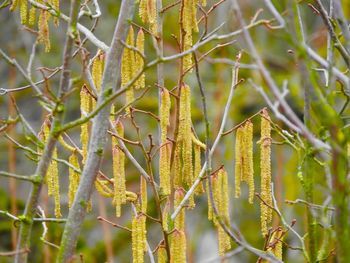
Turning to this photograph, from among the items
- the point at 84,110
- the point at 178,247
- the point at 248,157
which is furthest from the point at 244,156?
the point at 84,110

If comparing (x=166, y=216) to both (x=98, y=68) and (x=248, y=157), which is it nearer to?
(x=248, y=157)

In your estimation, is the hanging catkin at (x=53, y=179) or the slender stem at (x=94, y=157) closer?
the slender stem at (x=94, y=157)

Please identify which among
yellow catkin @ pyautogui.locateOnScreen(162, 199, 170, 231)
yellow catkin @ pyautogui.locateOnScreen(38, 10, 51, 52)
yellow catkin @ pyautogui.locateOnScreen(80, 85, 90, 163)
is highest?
yellow catkin @ pyautogui.locateOnScreen(38, 10, 51, 52)

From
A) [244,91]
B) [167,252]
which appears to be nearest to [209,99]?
[244,91]

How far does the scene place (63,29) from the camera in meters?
5.33

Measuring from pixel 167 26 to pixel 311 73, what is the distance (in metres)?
3.93

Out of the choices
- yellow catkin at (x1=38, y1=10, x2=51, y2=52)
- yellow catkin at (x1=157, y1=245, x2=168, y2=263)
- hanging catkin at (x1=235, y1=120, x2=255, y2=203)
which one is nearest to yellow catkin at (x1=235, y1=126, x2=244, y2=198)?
hanging catkin at (x1=235, y1=120, x2=255, y2=203)

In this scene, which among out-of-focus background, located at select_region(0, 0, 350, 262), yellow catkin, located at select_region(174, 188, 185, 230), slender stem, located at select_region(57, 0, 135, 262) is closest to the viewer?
slender stem, located at select_region(57, 0, 135, 262)

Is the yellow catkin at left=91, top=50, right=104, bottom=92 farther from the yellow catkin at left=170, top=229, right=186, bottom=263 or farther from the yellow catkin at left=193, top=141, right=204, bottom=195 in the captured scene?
the yellow catkin at left=170, top=229, right=186, bottom=263

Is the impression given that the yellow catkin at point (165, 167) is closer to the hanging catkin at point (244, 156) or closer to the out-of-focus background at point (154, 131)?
the hanging catkin at point (244, 156)

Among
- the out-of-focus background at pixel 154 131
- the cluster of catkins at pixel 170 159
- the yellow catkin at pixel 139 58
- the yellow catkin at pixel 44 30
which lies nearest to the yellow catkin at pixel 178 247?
the cluster of catkins at pixel 170 159

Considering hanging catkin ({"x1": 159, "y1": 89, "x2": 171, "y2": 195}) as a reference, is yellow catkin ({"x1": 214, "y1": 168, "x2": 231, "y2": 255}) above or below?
below

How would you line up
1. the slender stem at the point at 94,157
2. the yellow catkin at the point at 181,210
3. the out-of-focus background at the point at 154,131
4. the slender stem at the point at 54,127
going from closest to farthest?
the slender stem at the point at 54,127 < the slender stem at the point at 94,157 < the yellow catkin at the point at 181,210 < the out-of-focus background at the point at 154,131

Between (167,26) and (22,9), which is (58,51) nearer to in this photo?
(167,26)
